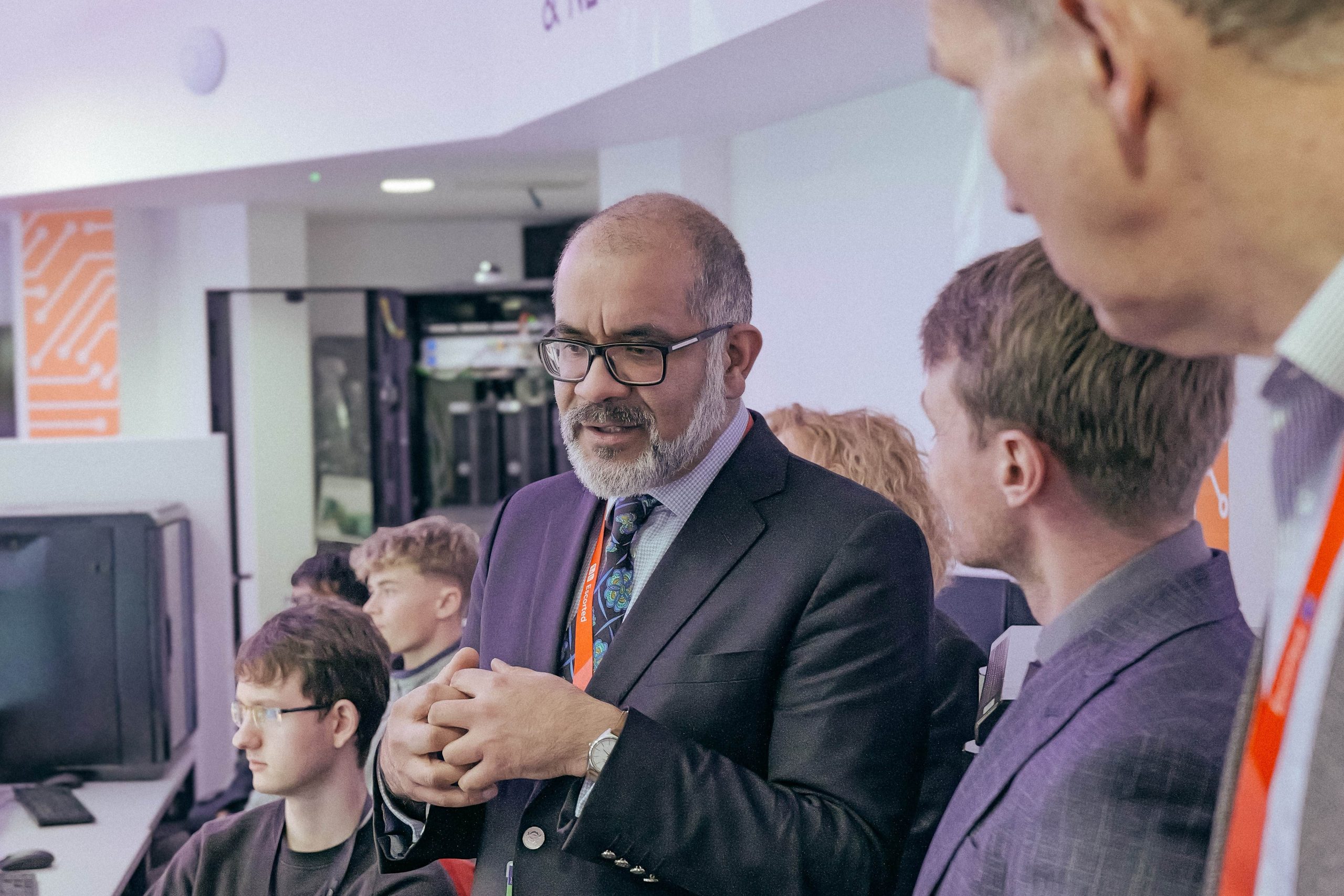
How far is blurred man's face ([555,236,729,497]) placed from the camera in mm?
1380

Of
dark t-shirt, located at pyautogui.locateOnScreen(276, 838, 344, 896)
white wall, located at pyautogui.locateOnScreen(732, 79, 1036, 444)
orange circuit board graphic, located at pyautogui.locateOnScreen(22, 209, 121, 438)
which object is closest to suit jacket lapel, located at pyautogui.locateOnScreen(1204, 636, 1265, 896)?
A: dark t-shirt, located at pyautogui.locateOnScreen(276, 838, 344, 896)

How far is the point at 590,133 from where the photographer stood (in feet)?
16.7

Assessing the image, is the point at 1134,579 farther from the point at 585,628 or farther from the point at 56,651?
the point at 56,651

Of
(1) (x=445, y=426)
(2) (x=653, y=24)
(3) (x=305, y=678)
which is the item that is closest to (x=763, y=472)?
(3) (x=305, y=678)

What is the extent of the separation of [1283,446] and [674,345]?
0.93 meters

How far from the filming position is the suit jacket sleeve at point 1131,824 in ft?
2.52

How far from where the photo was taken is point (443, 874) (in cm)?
186

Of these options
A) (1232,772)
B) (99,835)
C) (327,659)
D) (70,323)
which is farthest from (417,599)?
(70,323)

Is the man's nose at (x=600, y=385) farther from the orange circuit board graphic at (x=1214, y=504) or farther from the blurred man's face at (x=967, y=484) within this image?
the orange circuit board graphic at (x=1214, y=504)

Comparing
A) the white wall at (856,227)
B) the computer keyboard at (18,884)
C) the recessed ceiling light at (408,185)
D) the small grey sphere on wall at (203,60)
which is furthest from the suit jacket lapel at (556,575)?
the recessed ceiling light at (408,185)

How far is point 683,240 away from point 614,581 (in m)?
0.42

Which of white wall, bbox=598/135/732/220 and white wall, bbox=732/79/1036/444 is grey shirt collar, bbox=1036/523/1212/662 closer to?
white wall, bbox=732/79/1036/444

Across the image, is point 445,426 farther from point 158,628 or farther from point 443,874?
point 443,874

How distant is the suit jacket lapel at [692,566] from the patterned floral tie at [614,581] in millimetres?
37
